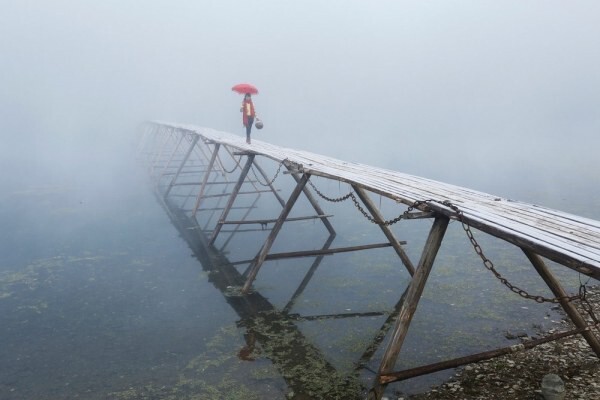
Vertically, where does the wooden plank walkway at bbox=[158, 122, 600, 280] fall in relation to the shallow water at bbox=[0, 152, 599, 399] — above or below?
above

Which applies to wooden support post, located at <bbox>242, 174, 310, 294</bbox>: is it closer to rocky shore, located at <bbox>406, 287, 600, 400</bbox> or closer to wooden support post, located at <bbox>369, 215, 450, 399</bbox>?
wooden support post, located at <bbox>369, 215, 450, 399</bbox>

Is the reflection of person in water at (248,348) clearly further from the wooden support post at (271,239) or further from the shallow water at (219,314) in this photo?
the wooden support post at (271,239)

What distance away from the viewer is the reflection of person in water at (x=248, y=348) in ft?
26.6

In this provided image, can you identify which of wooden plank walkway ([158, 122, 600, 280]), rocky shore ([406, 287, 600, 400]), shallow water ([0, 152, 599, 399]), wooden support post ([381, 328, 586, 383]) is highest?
wooden plank walkway ([158, 122, 600, 280])

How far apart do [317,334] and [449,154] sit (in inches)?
1195

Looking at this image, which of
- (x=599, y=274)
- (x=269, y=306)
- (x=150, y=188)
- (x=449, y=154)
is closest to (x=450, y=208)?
(x=599, y=274)

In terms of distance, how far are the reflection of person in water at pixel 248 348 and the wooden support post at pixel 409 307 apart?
2707 mm

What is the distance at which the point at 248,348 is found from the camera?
842 centimetres

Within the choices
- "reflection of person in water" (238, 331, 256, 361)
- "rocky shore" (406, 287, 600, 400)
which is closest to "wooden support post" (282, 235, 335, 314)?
"reflection of person in water" (238, 331, 256, 361)

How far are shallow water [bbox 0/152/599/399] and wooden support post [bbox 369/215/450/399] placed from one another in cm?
109

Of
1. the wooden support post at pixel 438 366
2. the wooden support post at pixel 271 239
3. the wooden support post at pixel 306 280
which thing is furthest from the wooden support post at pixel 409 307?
the wooden support post at pixel 271 239

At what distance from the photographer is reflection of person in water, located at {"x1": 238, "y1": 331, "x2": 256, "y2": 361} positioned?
809 cm

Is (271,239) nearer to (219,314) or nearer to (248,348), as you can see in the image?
(219,314)

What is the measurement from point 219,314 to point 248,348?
68.9 inches
